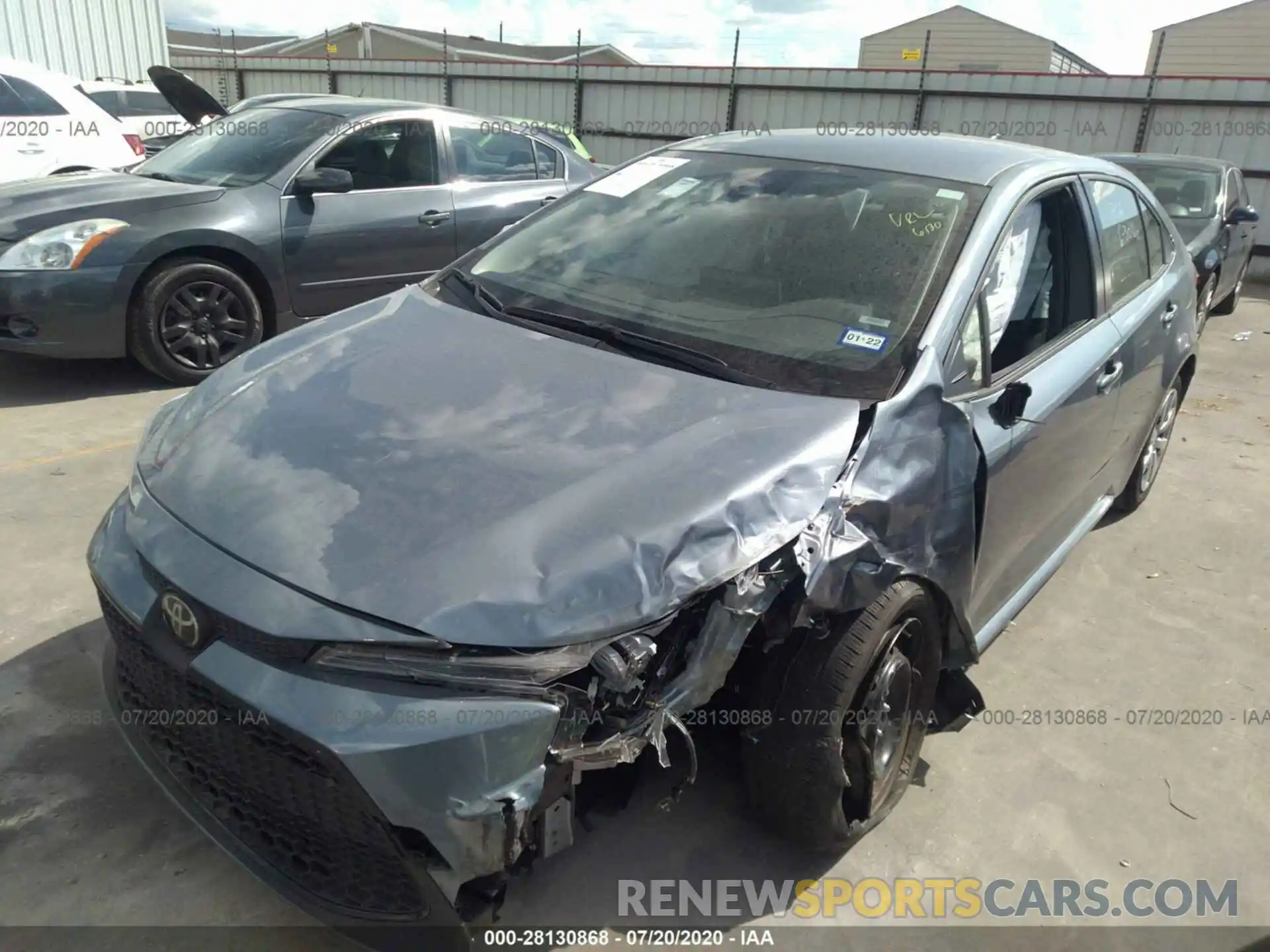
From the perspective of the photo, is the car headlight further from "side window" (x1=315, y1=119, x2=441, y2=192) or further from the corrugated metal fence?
the corrugated metal fence

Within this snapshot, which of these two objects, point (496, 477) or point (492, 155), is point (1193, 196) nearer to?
point (492, 155)

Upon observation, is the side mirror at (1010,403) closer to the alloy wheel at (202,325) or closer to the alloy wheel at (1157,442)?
the alloy wheel at (1157,442)

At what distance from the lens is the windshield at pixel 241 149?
5.47 metres

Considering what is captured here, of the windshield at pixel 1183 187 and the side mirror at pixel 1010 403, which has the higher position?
the windshield at pixel 1183 187

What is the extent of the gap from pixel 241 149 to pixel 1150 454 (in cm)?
534

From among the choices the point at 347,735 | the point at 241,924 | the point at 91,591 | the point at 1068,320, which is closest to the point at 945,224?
the point at 1068,320

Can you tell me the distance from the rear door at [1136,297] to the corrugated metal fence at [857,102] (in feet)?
25.7

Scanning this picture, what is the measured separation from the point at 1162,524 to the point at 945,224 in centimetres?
268

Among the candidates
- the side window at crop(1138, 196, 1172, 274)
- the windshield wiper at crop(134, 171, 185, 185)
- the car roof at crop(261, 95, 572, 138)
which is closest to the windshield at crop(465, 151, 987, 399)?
the side window at crop(1138, 196, 1172, 274)

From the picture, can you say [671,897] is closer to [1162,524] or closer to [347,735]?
[347,735]

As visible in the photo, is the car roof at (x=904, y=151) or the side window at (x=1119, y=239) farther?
the side window at (x=1119, y=239)

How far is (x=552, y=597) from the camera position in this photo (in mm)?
1673

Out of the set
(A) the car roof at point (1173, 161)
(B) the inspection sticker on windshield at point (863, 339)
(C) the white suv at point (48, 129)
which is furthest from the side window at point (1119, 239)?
(C) the white suv at point (48, 129)

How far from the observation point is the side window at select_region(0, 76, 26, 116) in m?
7.60
